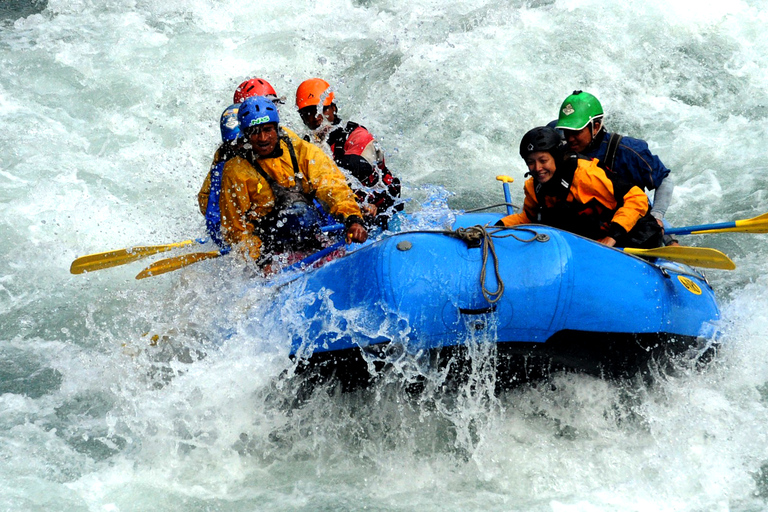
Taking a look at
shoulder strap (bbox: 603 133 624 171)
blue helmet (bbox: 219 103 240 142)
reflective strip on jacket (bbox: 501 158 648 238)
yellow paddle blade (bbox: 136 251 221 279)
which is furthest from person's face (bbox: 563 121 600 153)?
yellow paddle blade (bbox: 136 251 221 279)

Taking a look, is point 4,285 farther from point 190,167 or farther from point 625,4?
point 625,4

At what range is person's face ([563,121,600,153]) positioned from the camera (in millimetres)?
4656

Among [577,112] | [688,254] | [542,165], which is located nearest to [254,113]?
[542,165]

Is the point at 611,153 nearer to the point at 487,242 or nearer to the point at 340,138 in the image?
the point at 487,242

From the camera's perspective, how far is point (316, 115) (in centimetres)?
538

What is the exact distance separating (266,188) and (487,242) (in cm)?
137

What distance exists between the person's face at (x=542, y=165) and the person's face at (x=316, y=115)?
168 cm

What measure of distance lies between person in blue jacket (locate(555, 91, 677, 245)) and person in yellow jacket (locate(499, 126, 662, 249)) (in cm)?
22

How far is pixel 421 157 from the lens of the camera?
26.8 ft

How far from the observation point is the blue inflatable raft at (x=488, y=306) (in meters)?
3.76

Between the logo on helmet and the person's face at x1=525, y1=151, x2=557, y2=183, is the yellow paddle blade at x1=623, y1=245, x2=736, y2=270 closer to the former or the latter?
the person's face at x1=525, y1=151, x2=557, y2=183

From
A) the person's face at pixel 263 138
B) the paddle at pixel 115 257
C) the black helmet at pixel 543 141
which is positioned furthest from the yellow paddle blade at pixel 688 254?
the paddle at pixel 115 257

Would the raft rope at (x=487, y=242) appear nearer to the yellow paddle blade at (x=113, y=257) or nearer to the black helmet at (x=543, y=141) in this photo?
the black helmet at (x=543, y=141)

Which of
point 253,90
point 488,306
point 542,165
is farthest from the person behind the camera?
point 253,90
